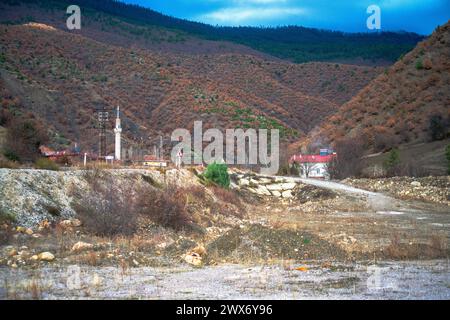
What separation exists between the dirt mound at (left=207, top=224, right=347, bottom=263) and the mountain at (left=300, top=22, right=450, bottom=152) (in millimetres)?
42758

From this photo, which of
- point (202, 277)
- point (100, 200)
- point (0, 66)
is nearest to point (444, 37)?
point (0, 66)

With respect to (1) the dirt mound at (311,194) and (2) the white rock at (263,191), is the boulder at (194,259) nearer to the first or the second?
(1) the dirt mound at (311,194)

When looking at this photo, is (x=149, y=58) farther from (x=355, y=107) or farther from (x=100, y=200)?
(x=100, y=200)

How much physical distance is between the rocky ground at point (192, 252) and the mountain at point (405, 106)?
1310 inches

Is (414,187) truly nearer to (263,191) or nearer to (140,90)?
(263,191)

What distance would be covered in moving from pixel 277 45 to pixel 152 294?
166m

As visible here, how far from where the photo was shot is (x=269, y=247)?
645 inches

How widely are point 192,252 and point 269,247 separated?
2267 millimetres

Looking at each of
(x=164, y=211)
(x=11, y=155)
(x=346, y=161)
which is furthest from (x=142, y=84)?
(x=164, y=211)

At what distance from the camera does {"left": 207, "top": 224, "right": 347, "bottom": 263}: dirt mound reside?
51.8ft

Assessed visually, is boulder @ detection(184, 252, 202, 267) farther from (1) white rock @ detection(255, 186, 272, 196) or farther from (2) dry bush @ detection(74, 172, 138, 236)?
(1) white rock @ detection(255, 186, 272, 196)

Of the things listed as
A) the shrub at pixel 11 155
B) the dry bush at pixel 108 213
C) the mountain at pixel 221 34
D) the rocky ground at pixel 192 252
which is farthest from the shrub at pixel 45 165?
the mountain at pixel 221 34

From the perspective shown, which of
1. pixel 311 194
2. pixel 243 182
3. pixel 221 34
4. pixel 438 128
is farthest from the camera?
pixel 221 34

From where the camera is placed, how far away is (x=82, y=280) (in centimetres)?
1212
